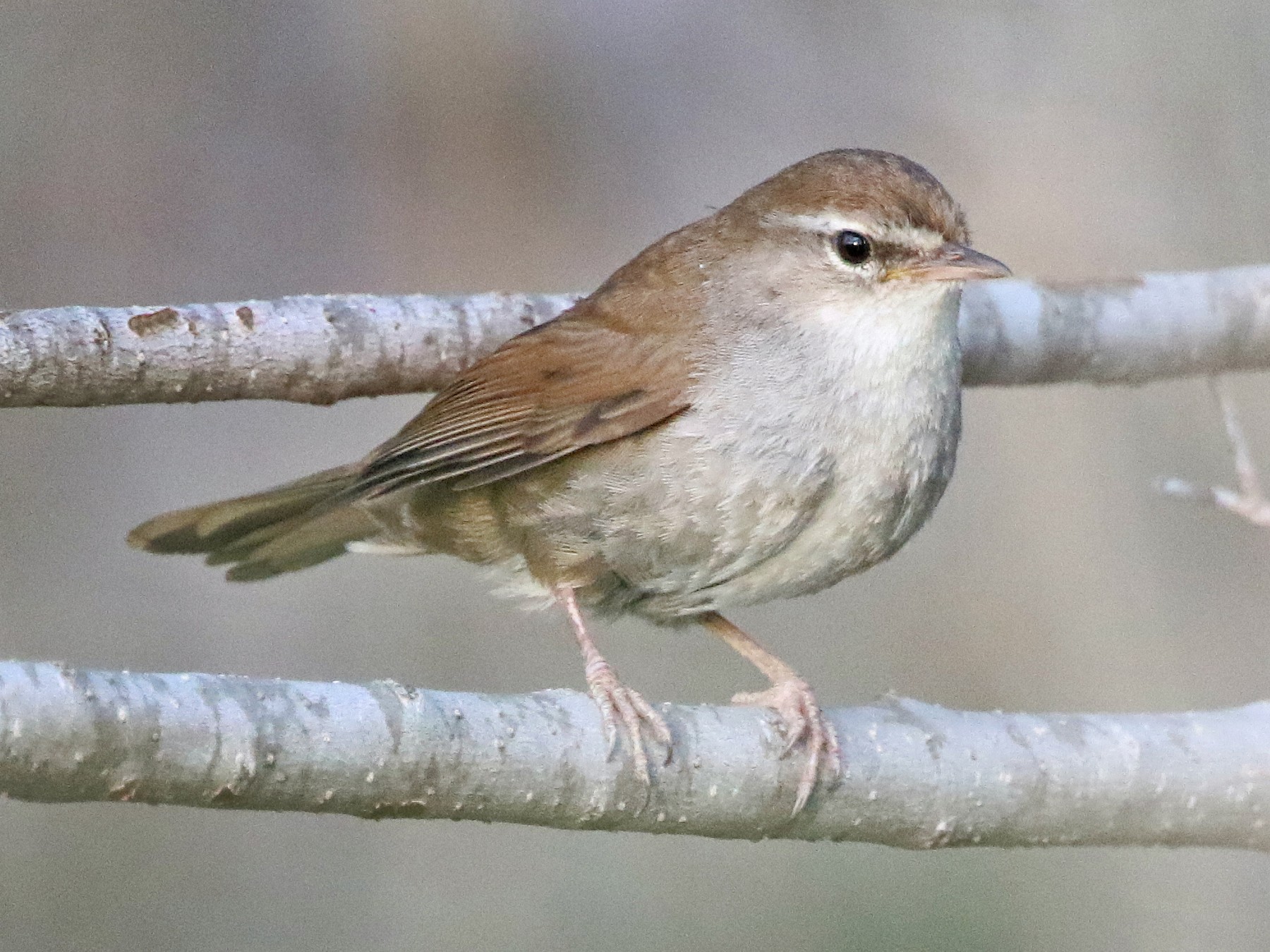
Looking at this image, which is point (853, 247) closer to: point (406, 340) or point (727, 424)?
point (727, 424)

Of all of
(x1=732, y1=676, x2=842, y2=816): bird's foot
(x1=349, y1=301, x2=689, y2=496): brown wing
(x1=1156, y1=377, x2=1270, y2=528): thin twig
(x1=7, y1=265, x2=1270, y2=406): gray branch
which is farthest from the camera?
(x1=349, y1=301, x2=689, y2=496): brown wing

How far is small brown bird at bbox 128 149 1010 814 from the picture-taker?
3984 millimetres

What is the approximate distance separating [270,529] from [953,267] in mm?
2135

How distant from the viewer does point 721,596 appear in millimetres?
4246

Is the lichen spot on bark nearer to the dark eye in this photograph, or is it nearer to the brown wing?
the brown wing

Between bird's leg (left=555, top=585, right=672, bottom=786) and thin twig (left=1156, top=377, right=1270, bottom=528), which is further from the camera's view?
thin twig (left=1156, top=377, right=1270, bottom=528)

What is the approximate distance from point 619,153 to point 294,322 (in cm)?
354

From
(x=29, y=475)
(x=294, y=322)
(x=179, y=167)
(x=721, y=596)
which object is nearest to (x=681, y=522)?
(x=721, y=596)

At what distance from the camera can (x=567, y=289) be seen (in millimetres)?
7070

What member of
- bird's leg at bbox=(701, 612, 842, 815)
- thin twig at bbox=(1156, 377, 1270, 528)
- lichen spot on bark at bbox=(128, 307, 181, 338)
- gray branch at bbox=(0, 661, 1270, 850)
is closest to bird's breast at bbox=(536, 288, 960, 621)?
bird's leg at bbox=(701, 612, 842, 815)

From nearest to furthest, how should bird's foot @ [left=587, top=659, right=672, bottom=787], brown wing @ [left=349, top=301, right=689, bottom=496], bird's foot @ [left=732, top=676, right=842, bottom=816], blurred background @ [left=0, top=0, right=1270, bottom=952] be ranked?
1. bird's foot @ [left=587, top=659, right=672, bottom=787]
2. bird's foot @ [left=732, top=676, right=842, bottom=816]
3. brown wing @ [left=349, top=301, right=689, bottom=496]
4. blurred background @ [left=0, top=0, right=1270, bottom=952]

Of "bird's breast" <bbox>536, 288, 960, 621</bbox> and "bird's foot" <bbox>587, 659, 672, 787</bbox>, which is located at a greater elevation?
"bird's breast" <bbox>536, 288, 960, 621</bbox>

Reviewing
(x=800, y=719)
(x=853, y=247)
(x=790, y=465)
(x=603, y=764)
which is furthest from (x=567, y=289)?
(x=603, y=764)

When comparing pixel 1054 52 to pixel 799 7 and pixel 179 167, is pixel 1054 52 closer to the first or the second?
pixel 799 7
